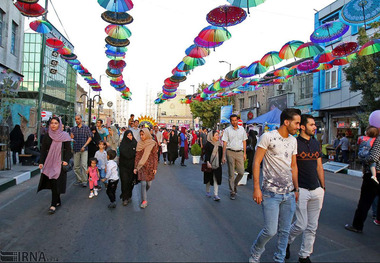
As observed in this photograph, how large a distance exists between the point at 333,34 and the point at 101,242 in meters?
10.7

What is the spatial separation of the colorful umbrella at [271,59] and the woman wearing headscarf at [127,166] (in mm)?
8599

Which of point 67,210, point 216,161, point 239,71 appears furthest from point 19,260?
point 239,71

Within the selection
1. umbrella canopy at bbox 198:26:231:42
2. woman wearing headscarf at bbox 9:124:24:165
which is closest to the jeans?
umbrella canopy at bbox 198:26:231:42

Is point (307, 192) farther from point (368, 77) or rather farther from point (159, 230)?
point (368, 77)

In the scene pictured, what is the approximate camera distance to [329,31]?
10930mm

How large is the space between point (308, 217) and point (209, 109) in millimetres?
37759

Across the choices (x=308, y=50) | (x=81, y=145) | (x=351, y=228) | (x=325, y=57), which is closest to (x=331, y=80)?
(x=325, y=57)

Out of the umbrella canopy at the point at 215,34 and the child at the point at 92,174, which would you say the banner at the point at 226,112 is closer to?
the umbrella canopy at the point at 215,34

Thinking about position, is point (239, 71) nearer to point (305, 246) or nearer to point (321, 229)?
point (321, 229)

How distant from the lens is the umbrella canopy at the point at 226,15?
27.3 feet

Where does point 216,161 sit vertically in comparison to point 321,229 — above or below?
above

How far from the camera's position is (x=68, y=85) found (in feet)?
157

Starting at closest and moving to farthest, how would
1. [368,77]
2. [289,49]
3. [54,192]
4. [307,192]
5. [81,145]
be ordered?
[307,192] < [54,192] < [81,145] < [289,49] < [368,77]

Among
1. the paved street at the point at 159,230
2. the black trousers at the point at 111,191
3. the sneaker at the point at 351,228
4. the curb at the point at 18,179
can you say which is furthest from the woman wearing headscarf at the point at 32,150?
the sneaker at the point at 351,228
